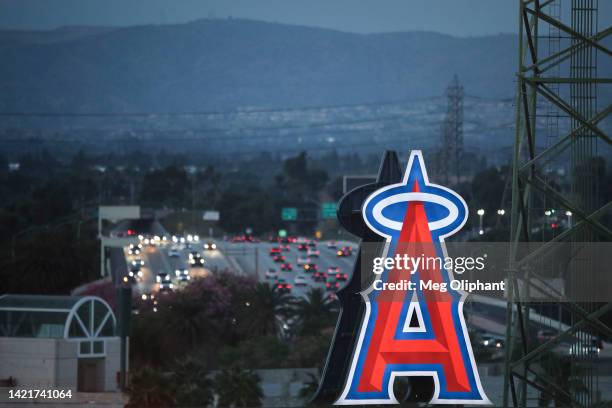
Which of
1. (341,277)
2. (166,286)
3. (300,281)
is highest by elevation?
(341,277)

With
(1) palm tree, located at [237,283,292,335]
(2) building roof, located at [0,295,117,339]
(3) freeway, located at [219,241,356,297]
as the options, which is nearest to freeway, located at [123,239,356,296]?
(3) freeway, located at [219,241,356,297]

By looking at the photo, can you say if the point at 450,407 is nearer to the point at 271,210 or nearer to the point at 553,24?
the point at 553,24

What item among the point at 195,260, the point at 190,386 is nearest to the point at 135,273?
the point at 195,260

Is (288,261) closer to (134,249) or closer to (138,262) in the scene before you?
(134,249)

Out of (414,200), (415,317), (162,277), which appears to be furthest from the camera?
(162,277)

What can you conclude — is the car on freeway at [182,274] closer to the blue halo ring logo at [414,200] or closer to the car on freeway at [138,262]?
the car on freeway at [138,262]

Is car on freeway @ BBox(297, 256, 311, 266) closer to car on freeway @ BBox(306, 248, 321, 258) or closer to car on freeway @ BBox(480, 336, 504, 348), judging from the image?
car on freeway @ BBox(306, 248, 321, 258)

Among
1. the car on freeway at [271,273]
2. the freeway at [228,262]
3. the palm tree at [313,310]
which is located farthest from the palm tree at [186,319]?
the car on freeway at [271,273]
